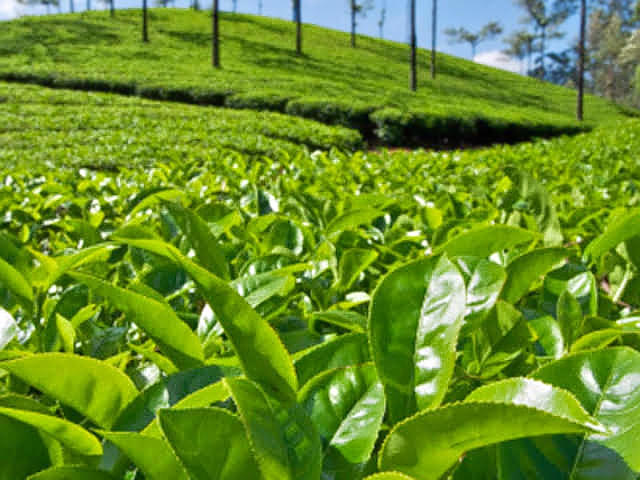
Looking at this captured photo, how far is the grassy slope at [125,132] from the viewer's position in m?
7.75

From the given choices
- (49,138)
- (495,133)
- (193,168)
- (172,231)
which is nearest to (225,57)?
(495,133)

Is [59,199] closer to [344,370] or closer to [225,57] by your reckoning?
[344,370]

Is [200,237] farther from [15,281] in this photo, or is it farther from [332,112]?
[332,112]

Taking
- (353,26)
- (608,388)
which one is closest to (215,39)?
Result: (353,26)

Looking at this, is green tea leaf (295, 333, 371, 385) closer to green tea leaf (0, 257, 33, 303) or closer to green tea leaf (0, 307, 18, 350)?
green tea leaf (0, 307, 18, 350)

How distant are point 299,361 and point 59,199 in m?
1.65

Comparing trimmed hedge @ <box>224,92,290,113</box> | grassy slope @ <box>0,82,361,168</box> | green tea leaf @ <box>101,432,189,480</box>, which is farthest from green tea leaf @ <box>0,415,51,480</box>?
trimmed hedge @ <box>224,92,290,113</box>

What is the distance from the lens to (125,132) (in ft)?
35.5

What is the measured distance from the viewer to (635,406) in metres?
0.46

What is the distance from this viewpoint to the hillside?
19.5 metres

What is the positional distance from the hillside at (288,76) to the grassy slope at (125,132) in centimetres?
402

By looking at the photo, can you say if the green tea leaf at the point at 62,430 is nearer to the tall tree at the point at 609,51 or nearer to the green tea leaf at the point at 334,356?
the green tea leaf at the point at 334,356

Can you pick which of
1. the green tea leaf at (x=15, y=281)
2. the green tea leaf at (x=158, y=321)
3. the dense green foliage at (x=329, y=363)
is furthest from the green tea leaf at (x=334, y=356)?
the green tea leaf at (x=15, y=281)

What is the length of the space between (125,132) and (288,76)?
15886mm
